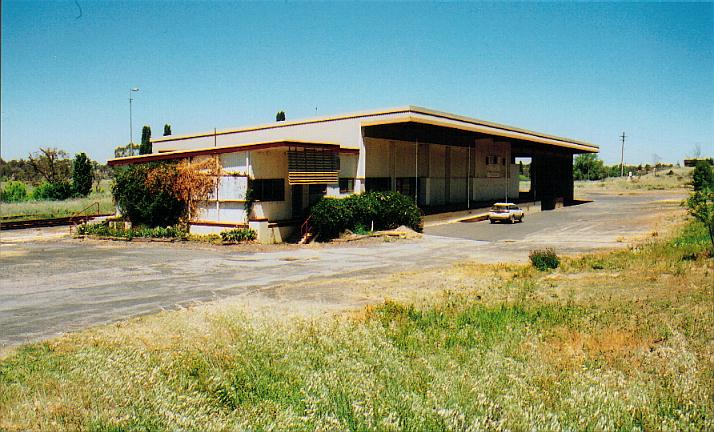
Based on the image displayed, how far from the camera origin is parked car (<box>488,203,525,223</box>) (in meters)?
34.8

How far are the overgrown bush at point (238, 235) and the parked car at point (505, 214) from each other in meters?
16.9

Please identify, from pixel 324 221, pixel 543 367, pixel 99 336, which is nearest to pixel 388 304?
pixel 543 367

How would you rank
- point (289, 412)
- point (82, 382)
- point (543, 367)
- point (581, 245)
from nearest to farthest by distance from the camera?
point (289, 412) < point (82, 382) < point (543, 367) < point (581, 245)

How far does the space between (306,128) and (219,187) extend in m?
9.17

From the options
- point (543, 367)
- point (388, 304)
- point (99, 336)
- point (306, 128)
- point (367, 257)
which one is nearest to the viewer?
point (543, 367)

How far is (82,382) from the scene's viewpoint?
6391 mm

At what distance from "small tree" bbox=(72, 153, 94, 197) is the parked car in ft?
133

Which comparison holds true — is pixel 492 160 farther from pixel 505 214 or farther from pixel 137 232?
pixel 137 232

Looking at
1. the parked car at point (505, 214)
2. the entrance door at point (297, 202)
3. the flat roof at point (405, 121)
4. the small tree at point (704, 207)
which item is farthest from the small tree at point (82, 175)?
the small tree at point (704, 207)

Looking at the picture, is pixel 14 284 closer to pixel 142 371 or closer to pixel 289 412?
pixel 142 371

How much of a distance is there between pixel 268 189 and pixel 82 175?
124ft

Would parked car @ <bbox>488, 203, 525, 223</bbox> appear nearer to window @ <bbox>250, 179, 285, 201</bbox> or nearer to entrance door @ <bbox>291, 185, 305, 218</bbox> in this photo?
entrance door @ <bbox>291, 185, 305, 218</bbox>

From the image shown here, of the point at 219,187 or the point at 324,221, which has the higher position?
the point at 219,187

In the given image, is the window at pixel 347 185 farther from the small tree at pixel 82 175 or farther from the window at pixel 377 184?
the small tree at pixel 82 175
